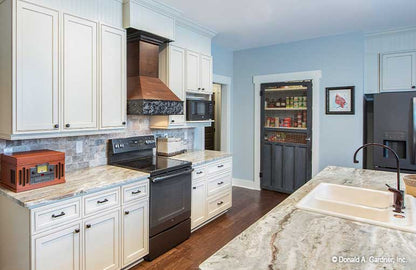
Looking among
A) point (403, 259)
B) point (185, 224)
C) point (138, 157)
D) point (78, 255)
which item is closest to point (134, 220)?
point (78, 255)

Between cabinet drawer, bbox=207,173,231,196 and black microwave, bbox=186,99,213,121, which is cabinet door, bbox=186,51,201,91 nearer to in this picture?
black microwave, bbox=186,99,213,121

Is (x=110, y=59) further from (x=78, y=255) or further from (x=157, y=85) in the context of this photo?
(x=78, y=255)

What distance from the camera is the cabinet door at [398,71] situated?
12.0 ft

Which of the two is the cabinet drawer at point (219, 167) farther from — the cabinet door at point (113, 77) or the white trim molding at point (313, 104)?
→ the white trim molding at point (313, 104)

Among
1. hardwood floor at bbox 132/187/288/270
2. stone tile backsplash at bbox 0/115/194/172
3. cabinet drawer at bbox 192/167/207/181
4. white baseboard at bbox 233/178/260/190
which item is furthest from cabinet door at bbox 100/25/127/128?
white baseboard at bbox 233/178/260/190

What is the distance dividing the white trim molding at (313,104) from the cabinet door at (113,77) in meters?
2.82

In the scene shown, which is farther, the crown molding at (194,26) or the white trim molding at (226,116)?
the white trim molding at (226,116)

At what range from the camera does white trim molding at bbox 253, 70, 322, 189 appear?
442 cm

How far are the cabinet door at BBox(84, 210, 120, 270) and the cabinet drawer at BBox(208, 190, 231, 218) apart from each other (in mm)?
1426

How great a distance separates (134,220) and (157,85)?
147 centimetres

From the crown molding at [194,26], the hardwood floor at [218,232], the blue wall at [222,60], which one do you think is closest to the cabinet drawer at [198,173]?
the hardwood floor at [218,232]

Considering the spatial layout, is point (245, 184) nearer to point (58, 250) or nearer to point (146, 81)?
point (146, 81)

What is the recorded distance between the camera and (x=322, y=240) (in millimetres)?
1195

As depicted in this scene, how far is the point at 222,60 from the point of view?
500cm
